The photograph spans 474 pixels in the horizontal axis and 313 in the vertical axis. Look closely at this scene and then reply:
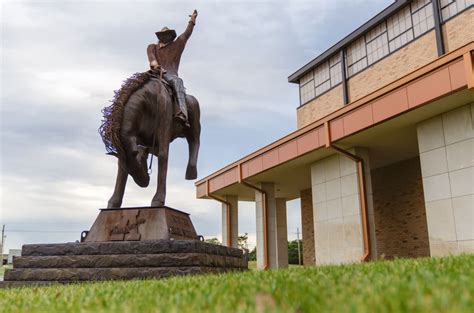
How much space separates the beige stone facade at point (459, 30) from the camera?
16.4m

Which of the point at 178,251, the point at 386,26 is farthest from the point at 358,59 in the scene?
the point at 178,251

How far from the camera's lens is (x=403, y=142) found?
1612 cm

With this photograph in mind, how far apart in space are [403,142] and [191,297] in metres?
14.6

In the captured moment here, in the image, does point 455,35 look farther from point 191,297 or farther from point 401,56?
point 191,297

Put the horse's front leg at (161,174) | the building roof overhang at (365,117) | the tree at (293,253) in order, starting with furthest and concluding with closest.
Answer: the tree at (293,253) < the building roof overhang at (365,117) < the horse's front leg at (161,174)

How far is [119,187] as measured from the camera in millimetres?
9141

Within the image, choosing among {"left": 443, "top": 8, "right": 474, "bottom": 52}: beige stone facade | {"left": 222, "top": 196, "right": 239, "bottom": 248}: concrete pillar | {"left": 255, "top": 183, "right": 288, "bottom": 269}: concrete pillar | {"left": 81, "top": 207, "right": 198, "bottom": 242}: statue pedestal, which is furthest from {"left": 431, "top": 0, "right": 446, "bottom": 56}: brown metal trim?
{"left": 81, "top": 207, "right": 198, "bottom": 242}: statue pedestal

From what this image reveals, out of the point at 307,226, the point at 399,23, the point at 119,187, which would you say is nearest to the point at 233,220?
the point at 307,226

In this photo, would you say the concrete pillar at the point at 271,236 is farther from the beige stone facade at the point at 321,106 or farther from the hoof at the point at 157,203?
the hoof at the point at 157,203

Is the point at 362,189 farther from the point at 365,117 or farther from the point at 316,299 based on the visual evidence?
the point at 316,299

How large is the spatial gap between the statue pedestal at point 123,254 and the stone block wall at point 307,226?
1576 centimetres

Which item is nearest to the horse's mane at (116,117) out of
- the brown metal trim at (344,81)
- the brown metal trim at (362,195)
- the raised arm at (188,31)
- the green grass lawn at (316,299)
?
the raised arm at (188,31)

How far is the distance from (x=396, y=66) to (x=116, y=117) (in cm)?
1526

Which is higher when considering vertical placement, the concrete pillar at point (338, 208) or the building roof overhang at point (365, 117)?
the building roof overhang at point (365, 117)
